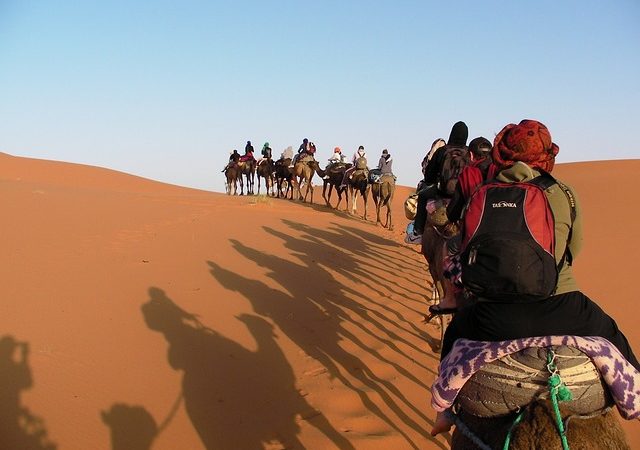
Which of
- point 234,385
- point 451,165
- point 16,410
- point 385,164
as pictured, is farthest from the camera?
point 385,164

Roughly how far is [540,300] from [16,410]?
4.27 m

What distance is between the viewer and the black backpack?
6277mm

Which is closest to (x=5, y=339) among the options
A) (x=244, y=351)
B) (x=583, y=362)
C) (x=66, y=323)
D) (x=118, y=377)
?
(x=66, y=323)

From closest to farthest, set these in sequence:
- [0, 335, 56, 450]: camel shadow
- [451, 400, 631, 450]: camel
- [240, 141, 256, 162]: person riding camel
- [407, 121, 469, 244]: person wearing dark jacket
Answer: [451, 400, 631, 450]: camel
[0, 335, 56, 450]: camel shadow
[407, 121, 469, 244]: person wearing dark jacket
[240, 141, 256, 162]: person riding camel

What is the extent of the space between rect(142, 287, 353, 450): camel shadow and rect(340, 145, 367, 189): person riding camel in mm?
16890

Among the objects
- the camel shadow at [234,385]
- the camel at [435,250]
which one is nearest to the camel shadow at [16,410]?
the camel shadow at [234,385]

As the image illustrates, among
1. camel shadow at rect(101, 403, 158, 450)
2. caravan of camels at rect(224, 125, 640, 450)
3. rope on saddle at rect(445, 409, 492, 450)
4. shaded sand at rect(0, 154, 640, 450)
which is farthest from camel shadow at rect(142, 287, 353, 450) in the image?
caravan of camels at rect(224, 125, 640, 450)

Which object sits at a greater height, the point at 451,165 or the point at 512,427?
the point at 451,165

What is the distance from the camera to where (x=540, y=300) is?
7.88 ft

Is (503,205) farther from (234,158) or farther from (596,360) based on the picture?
(234,158)

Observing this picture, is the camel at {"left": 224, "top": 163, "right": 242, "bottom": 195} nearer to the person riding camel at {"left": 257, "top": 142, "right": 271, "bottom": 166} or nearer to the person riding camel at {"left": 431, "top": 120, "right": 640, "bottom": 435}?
the person riding camel at {"left": 257, "top": 142, "right": 271, "bottom": 166}

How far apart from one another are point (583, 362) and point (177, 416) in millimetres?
3703

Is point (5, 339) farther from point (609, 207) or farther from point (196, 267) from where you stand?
point (609, 207)

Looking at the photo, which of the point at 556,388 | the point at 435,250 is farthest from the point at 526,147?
the point at 435,250
